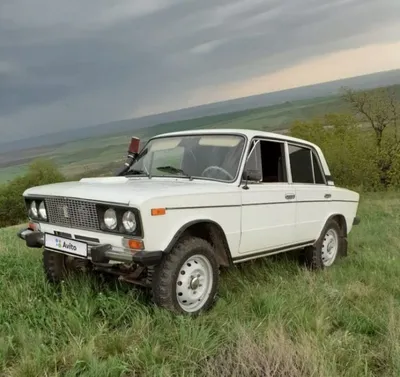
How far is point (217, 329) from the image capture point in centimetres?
400

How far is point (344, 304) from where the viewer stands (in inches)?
191

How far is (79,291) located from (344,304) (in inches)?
109

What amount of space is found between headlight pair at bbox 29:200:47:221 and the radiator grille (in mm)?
109

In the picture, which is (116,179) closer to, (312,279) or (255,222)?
(255,222)

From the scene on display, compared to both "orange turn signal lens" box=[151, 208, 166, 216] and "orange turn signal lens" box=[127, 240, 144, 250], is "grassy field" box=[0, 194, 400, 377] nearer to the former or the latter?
"orange turn signal lens" box=[127, 240, 144, 250]

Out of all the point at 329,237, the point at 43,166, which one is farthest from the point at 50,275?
the point at 43,166

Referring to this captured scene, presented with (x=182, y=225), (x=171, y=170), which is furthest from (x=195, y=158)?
(x=182, y=225)

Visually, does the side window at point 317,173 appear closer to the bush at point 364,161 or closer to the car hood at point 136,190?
the car hood at point 136,190

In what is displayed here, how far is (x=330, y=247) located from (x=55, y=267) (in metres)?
4.02

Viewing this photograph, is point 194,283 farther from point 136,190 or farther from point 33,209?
point 33,209

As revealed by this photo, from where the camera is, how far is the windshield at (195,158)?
5234 mm

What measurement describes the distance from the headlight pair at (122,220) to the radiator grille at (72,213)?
0.15 meters

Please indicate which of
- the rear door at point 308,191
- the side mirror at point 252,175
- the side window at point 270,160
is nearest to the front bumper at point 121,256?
the side mirror at point 252,175

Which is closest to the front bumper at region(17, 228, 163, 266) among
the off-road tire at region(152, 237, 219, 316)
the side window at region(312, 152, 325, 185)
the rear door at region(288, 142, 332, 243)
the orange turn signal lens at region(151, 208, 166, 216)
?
the off-road tire at region(152, 237, 219, 316)
